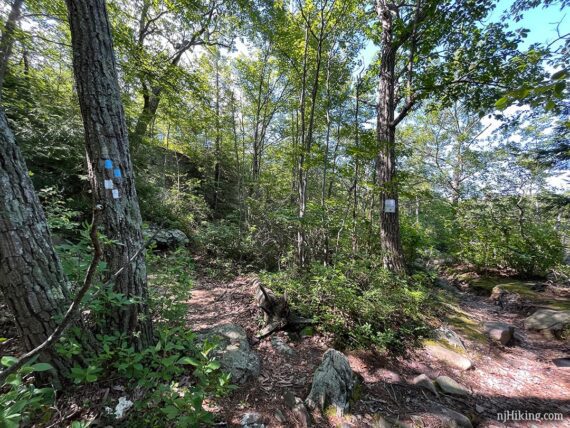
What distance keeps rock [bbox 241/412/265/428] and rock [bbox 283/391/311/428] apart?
0.28m

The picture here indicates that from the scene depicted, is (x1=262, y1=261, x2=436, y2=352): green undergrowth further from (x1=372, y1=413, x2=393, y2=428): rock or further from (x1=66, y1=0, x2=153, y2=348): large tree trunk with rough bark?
(x1=66, y1=0, x2=153, y2=348): large tree trunk with rough bark

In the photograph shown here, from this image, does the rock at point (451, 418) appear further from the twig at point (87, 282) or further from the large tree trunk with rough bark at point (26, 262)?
the large tree trunk with rough bark at point (26, 262)

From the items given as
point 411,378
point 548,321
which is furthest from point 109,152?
point 548,321

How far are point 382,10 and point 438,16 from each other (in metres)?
1.04

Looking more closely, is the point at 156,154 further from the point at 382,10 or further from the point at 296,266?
the point at 382,10

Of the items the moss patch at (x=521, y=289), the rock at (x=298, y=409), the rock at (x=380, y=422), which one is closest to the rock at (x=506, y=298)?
the moss patch at (x=521, y=289)

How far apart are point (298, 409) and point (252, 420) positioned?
0.41 metres

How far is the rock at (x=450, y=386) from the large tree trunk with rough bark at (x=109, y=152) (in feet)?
9.86

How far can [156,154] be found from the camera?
8625 millimetres

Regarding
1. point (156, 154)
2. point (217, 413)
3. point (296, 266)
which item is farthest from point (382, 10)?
point (156, 154)

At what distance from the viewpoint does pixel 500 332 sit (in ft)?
11.7

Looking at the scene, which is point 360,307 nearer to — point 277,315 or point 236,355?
point 277,315

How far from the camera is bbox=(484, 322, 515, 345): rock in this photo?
352 cm

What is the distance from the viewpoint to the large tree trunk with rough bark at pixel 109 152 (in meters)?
1.83
